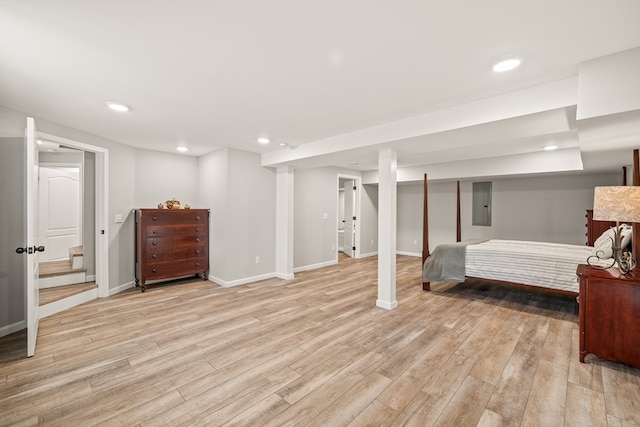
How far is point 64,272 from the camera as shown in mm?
3875

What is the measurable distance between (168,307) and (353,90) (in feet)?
11.2

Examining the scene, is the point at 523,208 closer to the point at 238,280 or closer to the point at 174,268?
the point at 238,280

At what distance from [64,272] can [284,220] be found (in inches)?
127

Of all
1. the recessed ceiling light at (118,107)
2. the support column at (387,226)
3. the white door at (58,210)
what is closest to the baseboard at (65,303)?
the white door at (58,210)

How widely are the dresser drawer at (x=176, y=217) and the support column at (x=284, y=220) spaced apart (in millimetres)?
1300

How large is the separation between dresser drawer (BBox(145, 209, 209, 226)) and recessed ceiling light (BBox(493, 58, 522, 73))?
445 centimetres

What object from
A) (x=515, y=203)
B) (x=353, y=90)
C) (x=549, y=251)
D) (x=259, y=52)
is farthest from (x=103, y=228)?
(x=515, y=203)

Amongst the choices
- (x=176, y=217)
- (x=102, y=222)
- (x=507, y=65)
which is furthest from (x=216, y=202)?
(x=507, y=65)

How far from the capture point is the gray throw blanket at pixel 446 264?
412 centimetres

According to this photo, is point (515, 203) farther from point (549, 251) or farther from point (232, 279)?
point (232, 279)

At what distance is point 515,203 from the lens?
5.99 m

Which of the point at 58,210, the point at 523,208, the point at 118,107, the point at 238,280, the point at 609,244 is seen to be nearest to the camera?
the point at 118,107

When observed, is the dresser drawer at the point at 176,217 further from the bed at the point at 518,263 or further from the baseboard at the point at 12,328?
the bed at the point at 518,263

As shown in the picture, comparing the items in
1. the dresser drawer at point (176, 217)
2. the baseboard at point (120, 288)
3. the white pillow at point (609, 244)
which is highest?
the dresser drawer at point (176, 217)
